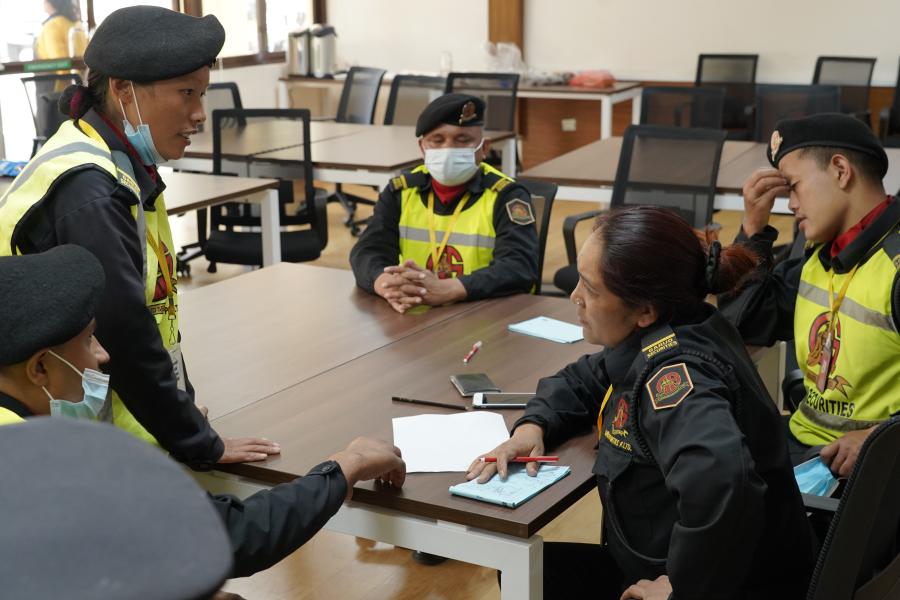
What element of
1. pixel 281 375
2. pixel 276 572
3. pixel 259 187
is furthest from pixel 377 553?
pixel 259 187

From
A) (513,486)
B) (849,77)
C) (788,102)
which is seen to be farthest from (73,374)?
(849,77)

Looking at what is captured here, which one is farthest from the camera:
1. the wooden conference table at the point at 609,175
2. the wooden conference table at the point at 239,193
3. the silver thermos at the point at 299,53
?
the silver thermos at the point at 299,53

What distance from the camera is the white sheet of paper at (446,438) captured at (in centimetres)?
199

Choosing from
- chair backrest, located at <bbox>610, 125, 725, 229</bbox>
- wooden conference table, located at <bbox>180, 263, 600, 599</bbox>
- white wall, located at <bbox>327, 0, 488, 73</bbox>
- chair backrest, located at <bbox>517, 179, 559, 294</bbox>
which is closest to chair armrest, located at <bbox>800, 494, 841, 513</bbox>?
wooden conference table, located at <bbox>180, 263, 600, 599</bbox>

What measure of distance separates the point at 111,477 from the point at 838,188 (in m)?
2.13

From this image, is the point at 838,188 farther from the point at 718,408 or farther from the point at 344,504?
the point at 344,504

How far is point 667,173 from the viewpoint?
4.54m

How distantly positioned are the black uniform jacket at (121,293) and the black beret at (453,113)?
1.55 m

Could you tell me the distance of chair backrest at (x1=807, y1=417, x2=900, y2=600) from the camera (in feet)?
5.05

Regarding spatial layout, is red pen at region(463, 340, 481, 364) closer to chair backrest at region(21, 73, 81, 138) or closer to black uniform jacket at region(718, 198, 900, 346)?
black uniform jacket at region(718, 198, 900, 346)

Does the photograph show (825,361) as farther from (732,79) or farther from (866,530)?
(732,79)

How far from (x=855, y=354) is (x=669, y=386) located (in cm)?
78

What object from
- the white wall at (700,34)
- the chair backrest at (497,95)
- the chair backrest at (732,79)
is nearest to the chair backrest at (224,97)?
the chair backrest at (497,95)

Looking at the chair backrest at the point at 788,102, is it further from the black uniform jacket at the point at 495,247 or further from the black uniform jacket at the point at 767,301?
the black uniform jacket at the point at 767,301
